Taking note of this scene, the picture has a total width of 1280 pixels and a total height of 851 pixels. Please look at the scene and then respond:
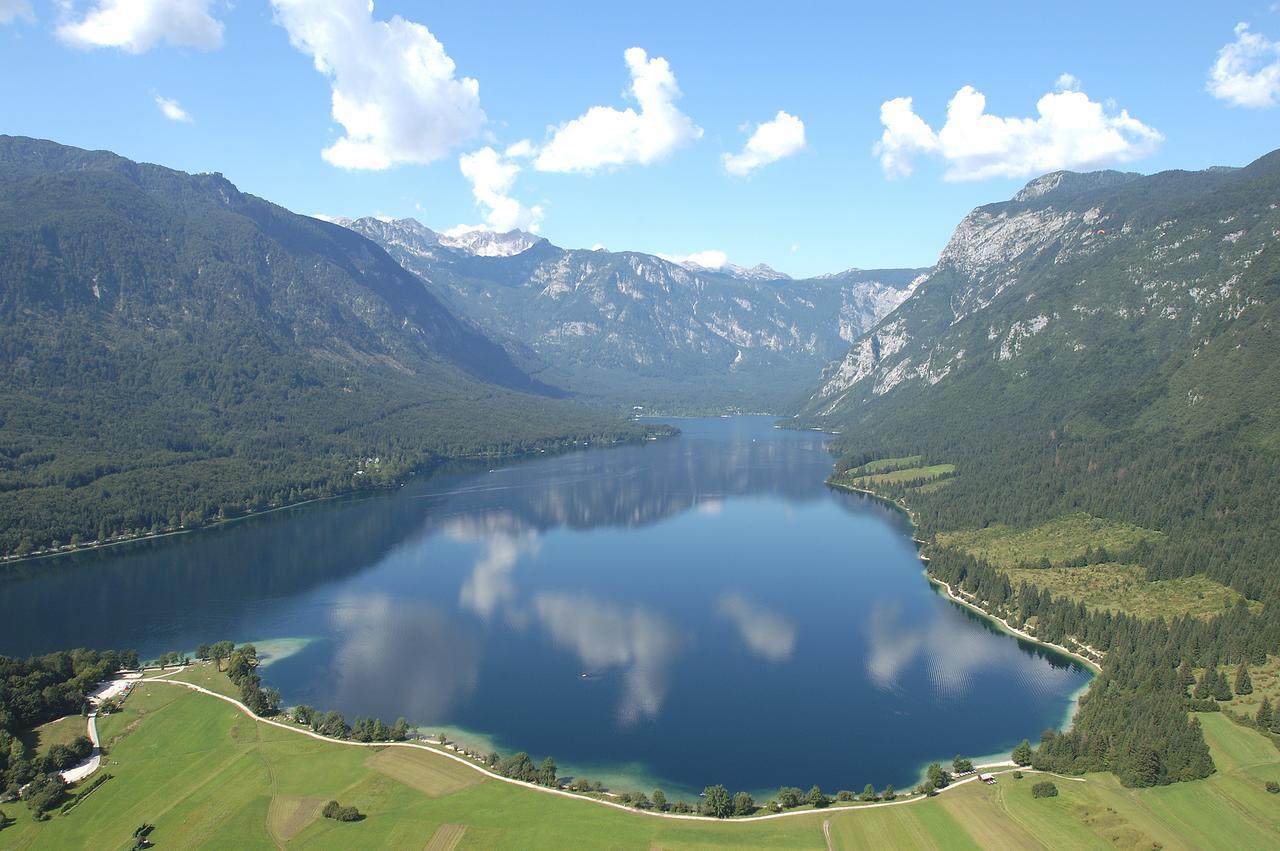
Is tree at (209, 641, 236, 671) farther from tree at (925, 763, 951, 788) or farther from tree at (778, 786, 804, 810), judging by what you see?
tree at (925, 763, 951, 788)

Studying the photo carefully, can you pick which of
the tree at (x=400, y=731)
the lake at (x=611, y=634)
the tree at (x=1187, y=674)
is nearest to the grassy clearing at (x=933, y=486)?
the lake at (x=611, y=634)

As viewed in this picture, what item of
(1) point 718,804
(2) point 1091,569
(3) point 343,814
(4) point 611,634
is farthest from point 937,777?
(2) point 1091,569

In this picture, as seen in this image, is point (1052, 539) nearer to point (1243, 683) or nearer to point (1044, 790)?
point (1243, 683)

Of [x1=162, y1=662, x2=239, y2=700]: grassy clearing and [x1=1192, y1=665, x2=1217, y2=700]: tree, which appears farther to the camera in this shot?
[x1=162, y1=662, x2=239, y2=700]: grassy clearing

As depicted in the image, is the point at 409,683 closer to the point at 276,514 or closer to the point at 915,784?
the point at 915,784

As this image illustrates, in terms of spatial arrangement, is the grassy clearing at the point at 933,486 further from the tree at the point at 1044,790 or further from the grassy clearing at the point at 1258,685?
the tree at the point at 1044,790

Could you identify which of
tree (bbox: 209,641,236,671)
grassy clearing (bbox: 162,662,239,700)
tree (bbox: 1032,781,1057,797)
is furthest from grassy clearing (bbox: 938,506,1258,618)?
tree (bbox: 209,641,236,671)
